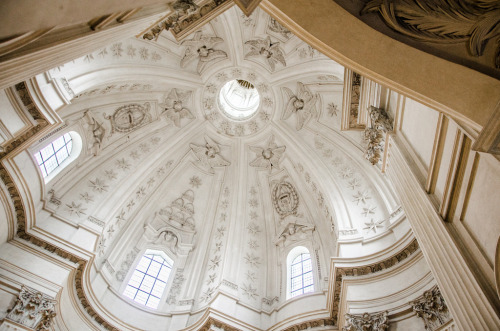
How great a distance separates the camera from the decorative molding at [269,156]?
17.0 meters

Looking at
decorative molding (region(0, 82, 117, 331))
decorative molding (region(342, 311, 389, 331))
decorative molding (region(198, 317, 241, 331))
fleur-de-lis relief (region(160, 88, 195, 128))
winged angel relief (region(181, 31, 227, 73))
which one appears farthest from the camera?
fleur-de-lis relief (region(160, 88, 195, 128))

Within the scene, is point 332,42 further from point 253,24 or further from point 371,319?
point 253,24

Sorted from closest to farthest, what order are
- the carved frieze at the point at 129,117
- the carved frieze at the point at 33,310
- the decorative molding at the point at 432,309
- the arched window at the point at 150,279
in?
the decorative molding at the point at 432,309, the carved frieze at the point at 33,310, the arched window at the point at 150,279, the carved frieze at the point at 129,117

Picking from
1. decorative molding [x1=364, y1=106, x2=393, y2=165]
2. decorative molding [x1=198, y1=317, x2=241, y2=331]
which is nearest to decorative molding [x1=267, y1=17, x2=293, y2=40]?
decorative molding [x1=364, y1=106, x2=393, y2=165]

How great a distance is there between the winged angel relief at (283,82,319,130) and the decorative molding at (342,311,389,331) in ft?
29.4

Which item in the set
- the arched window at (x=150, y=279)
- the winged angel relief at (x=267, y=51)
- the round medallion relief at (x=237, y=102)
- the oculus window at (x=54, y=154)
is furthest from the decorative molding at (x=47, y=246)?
the winged angel relief at (x=267, y=51)

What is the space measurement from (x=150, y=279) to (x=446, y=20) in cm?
1325

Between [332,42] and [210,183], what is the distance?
13619mm

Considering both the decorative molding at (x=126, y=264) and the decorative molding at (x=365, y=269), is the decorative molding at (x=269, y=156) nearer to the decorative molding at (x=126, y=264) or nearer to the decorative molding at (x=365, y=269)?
the decorative molding at (x=126, y=264)

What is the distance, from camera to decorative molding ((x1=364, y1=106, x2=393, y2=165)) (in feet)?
26.2

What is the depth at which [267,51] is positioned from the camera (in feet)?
51.3

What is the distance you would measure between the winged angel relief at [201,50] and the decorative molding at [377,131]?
921cm

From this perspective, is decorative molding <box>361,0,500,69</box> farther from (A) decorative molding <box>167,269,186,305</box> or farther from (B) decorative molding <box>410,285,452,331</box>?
(A) decorative molding <box>167,269,186,305</box>

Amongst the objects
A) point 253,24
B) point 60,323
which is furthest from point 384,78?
point 253,24
